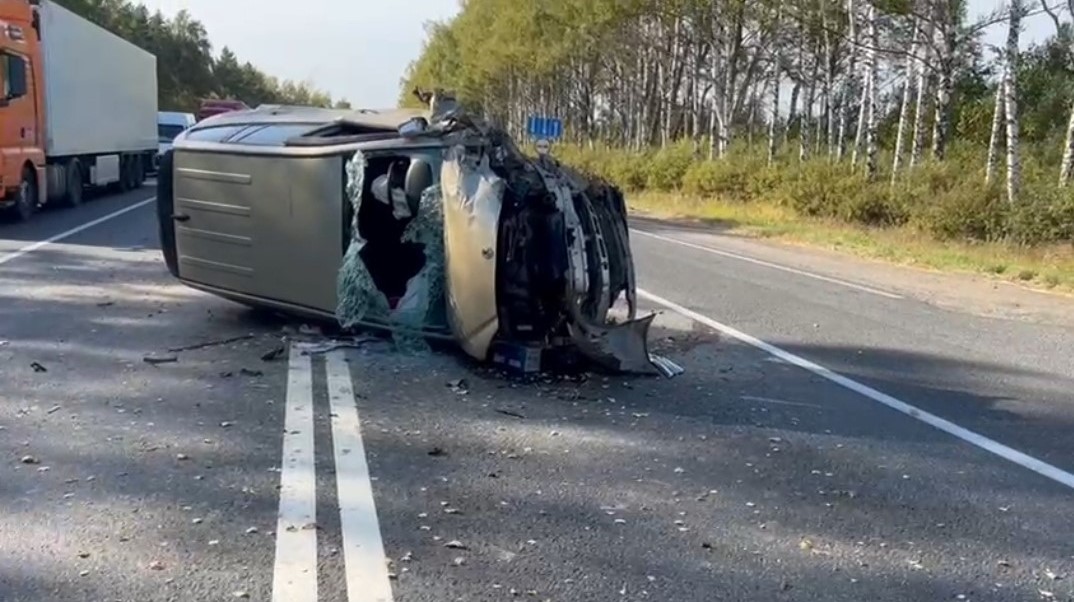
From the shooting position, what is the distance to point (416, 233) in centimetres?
770

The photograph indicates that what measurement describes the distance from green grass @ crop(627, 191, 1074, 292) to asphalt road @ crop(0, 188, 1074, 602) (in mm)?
7424

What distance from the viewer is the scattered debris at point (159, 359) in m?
7.49

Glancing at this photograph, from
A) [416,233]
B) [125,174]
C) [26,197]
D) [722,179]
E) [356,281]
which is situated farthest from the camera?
[722,179]

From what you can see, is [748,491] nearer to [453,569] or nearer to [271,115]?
[453,569]

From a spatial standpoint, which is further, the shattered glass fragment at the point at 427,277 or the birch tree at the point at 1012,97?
the birch tree at the point at 1012,97

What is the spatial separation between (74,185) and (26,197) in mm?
3691

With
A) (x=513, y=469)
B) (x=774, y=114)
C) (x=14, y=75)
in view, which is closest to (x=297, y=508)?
(x=513, y=469)

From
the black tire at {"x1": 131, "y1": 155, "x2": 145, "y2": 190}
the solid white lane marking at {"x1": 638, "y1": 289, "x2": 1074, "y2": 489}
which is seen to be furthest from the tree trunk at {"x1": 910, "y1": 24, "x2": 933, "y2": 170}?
the black tire at {"x1": 131, "y1": 155, "x2": 145, "y2": 190}

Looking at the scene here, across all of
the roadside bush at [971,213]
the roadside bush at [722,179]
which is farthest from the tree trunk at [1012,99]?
the roadside bush at [722,179]

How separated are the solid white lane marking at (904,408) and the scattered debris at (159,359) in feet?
14.6

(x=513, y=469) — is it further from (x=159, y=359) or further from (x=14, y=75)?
(x=14, y=75)

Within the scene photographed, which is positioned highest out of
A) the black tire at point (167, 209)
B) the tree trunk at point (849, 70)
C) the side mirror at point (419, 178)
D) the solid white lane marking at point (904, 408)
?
the tree trunk at point (849, 70)

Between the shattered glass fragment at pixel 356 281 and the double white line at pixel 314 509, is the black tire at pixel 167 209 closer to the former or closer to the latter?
the shattered glass fragment at pixel 356 281

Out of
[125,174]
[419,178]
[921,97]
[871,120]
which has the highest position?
[921,97]
